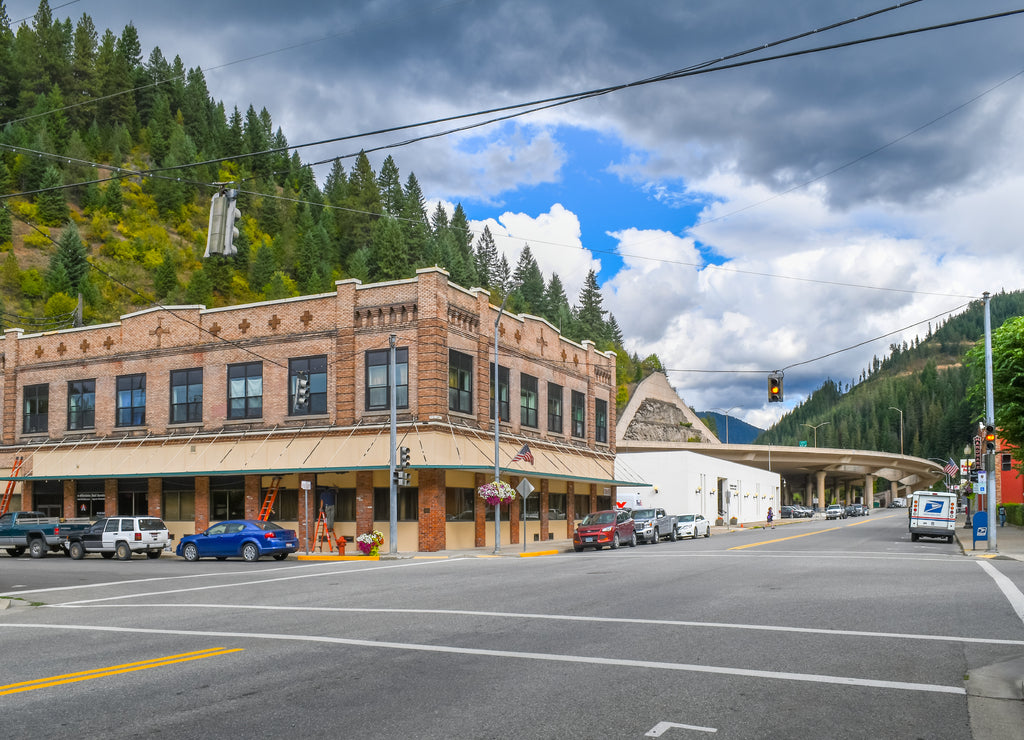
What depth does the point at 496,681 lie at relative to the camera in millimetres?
8961

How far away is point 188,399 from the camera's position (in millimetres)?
41812

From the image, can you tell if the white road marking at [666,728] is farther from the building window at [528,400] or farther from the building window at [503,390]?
the building window at [528,400]

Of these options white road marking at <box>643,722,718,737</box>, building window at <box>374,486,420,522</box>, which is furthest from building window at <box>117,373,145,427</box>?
white road marking at <box>643,722,718,737</box>

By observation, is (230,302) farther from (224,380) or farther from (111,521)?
(111,521)

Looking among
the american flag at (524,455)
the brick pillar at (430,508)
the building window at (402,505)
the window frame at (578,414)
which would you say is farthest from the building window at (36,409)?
the window frame at (578,414)

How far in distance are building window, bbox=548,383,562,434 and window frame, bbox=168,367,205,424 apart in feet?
58.0

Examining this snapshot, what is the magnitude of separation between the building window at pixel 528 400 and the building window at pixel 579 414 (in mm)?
5417

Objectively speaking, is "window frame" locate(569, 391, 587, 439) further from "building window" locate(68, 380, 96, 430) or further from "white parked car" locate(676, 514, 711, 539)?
"building window" locate(68, 380, 96, 430)

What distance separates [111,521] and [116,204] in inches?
3744

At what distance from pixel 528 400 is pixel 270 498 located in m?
13.8

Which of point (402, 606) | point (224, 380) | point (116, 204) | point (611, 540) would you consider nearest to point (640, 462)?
point (611, 540)

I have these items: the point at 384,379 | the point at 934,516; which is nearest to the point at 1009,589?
the point at 384,379

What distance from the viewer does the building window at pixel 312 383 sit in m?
38.4

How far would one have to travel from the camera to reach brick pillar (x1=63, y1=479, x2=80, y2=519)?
44.1m
